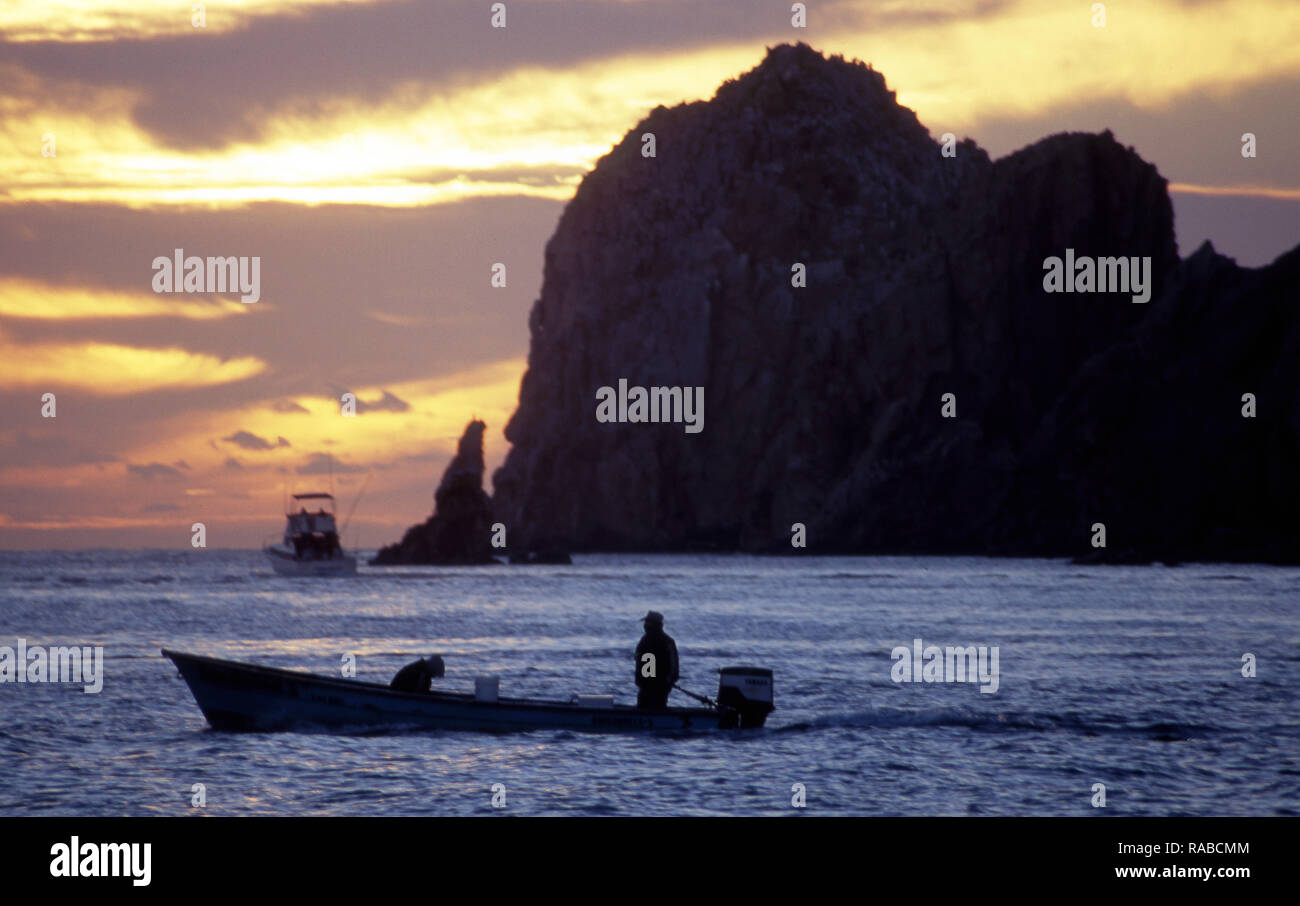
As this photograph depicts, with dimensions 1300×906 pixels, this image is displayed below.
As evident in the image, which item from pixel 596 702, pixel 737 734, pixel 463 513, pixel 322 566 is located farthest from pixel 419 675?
pixel 463 513

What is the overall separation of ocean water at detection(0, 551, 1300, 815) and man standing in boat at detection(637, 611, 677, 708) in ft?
3.23

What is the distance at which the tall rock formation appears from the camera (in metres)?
185

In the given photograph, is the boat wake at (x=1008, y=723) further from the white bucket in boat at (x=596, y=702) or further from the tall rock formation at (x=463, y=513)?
the tall rock formation at (x=463, y=513)

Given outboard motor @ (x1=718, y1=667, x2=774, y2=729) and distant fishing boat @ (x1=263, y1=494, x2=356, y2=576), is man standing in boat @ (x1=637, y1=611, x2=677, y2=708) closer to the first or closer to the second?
outboard motor @ (x1=718, y1=667, x2=774, y2=729)

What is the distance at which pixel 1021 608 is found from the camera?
90750mm

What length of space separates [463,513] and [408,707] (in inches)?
6422

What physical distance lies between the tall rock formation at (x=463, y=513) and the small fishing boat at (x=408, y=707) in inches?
5916

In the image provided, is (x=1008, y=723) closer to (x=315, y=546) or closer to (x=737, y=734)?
(x=737, y=734)

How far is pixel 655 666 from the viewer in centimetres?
3127

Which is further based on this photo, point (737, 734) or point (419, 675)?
point (737, 734)

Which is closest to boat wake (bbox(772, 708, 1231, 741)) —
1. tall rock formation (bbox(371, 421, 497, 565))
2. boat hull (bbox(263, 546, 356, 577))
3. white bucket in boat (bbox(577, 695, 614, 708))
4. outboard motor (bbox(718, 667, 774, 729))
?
outboard motor (bbox(718, 667, 774, 729))

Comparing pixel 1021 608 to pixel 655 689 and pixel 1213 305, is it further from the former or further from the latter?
pixel 1213 305
